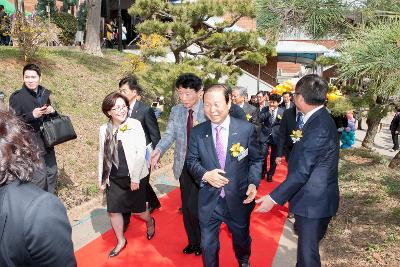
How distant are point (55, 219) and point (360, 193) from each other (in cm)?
502

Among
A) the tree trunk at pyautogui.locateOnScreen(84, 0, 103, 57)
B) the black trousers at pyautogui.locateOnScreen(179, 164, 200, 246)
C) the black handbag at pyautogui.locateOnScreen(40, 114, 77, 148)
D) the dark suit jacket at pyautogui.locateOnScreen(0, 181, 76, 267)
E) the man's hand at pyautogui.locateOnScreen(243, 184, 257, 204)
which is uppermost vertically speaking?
the tree trunk at pyautogui.locateOnScreen(84, 0, 103, 57)

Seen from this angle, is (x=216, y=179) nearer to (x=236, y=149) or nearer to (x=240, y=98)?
(x=236, y=149)

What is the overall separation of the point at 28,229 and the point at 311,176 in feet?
6.88

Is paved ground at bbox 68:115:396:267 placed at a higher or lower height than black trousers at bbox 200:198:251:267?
lower

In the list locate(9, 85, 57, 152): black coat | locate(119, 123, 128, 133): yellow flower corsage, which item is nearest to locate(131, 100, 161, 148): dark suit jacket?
locate(119, 123, 128, 133): yellow flower corsage

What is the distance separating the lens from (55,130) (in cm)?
420

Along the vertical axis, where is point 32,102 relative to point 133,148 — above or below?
above

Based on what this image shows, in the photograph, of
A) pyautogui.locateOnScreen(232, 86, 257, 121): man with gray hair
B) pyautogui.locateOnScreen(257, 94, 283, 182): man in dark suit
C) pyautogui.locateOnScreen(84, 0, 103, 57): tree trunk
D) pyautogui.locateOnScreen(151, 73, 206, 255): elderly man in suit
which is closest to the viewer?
pyautogui.locateOnScreen(151, 73, 206, 255): elderly man in suit

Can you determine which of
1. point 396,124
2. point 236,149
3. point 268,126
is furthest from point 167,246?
point 396,124

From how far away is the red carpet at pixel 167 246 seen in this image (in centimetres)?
384

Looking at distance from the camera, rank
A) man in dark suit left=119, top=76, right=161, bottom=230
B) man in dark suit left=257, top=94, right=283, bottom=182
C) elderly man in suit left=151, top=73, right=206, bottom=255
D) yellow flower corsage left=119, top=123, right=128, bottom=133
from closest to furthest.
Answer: yellow flower corsage left=119, top=123, right=128, bottom=133 < elderly man in suit left=151, top=73, right=206, bottom=255 < man in dark suit left=119, top=76, right=161, bottom=230 < man in dark suit left=257, top=94, right=283, bottom=182

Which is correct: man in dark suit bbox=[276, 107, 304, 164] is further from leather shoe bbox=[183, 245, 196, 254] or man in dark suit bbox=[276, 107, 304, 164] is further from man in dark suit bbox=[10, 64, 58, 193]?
man in dark suit bbox=[10, 64, 58, 193]

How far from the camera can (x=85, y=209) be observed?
5.13 metres

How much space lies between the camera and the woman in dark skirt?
365 centimetres
